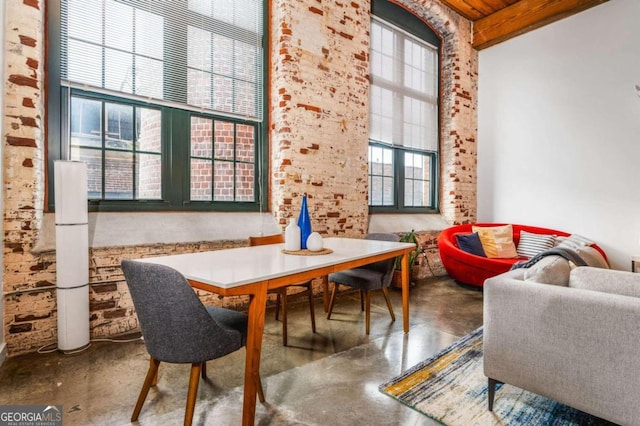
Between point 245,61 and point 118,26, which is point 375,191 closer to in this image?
point 245,61

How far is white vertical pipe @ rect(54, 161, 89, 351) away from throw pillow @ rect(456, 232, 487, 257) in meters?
4.36

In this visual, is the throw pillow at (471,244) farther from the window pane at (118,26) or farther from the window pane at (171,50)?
the window pane at (118,26)

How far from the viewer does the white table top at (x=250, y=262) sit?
5.37 ft

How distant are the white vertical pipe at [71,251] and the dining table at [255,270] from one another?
859 millimetres

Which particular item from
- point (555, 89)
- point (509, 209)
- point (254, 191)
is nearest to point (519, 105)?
point (555, 89)

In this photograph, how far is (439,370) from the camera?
7.47 feet

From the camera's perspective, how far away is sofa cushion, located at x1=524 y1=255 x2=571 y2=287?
1.80 metres

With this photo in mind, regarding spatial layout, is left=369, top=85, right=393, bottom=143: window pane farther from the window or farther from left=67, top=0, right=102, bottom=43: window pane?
left=67, top=0, right=102, bottom=43: window pane

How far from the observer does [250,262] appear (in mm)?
2057

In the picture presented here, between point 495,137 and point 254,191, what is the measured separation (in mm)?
4252

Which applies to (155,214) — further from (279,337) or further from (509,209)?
(509,209)

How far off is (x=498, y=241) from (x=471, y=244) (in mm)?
402

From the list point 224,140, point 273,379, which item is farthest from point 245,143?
point 273,379

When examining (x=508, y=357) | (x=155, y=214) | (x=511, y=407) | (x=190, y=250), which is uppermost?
(x=155, y=214)
